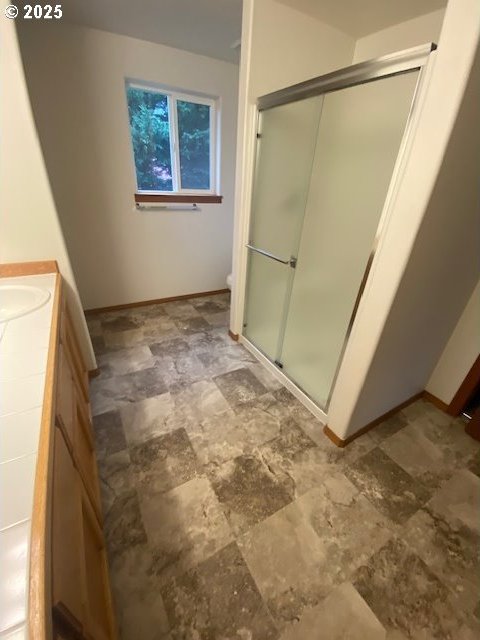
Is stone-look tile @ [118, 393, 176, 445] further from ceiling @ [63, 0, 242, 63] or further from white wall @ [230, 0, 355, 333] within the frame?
ceiling @ [63, 0, 242, 63]

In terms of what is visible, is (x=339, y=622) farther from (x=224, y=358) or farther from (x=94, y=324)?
(x=94, y=324)

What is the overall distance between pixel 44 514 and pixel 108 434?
123cm

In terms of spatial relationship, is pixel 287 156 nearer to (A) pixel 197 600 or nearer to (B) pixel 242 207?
(B) pixel 242 207

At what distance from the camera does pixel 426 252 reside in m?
1.13

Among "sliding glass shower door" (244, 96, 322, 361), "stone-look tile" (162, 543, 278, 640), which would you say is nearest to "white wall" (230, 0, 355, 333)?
"sliding glass shower door" (244, 96, 322, 361)

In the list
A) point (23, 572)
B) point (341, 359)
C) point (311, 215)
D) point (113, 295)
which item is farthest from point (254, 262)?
point (23, 572)

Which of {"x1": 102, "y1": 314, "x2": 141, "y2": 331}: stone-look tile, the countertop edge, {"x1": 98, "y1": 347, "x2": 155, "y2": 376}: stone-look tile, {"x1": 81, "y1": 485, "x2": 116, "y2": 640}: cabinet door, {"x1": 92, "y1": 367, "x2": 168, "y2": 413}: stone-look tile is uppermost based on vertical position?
the countertop edge

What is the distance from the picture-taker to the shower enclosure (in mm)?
1170

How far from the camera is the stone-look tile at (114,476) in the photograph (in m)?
1.27

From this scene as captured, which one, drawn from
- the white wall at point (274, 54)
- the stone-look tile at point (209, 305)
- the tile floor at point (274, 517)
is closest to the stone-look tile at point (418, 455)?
the tile floor at point (274, 517)

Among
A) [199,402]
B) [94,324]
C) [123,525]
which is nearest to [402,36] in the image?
[199,402]

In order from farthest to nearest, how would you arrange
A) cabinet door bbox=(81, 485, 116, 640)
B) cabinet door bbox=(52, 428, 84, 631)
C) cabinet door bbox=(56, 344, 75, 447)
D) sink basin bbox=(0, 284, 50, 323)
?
sink basin bbox=(0, 284, 50, 323) → cabinet door bbox=(56, 344, 75, 447) → cabinet door bbox=(81, 485, 116, 640) → cabinet door bbox=(52, 428, 84, 631)

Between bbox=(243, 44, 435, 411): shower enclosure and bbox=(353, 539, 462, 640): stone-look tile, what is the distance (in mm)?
783

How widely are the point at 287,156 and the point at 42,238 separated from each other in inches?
59.8
